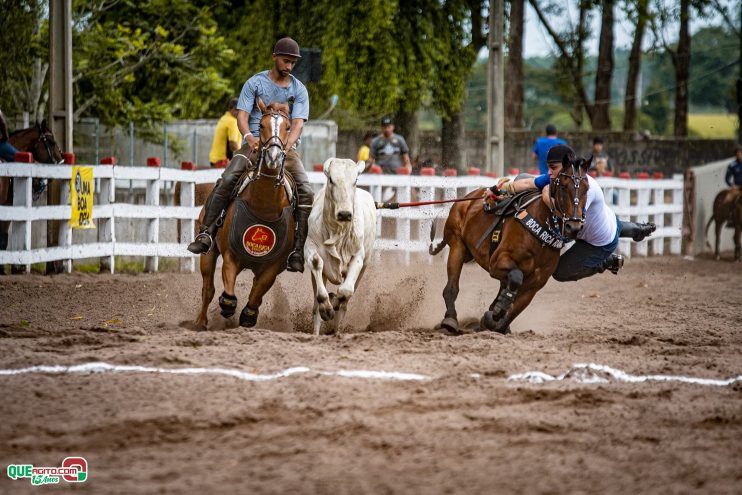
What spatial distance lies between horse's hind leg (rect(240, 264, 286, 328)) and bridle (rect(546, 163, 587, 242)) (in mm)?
2409

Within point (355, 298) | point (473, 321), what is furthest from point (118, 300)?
point (473, 321)

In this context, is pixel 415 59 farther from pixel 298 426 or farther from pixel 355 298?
pixel 298 426

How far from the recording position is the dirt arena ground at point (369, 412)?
16.1 feet

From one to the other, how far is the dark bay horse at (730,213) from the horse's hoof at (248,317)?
14.1 m

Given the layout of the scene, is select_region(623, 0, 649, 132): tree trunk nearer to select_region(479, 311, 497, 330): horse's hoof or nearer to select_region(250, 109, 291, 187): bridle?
select_region(479, 311, 497, 330): horse's hoof

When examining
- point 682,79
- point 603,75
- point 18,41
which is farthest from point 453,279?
point 682,79

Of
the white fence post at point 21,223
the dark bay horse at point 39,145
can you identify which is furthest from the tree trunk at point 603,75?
the white fence post at point 21,223

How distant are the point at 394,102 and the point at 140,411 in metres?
19.7

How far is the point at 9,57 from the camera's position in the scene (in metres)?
18.8

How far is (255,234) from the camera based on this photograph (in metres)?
9.42

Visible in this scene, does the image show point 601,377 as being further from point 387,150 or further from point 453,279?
point 387,150

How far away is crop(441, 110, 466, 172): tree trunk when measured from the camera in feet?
92.8

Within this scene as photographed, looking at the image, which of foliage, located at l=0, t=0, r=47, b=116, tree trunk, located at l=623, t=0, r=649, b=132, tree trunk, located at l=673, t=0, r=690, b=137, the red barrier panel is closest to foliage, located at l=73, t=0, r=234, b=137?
foliage, located at l=0, t=0, r=47, b=116

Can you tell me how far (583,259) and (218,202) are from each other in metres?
Answer: 3.35
